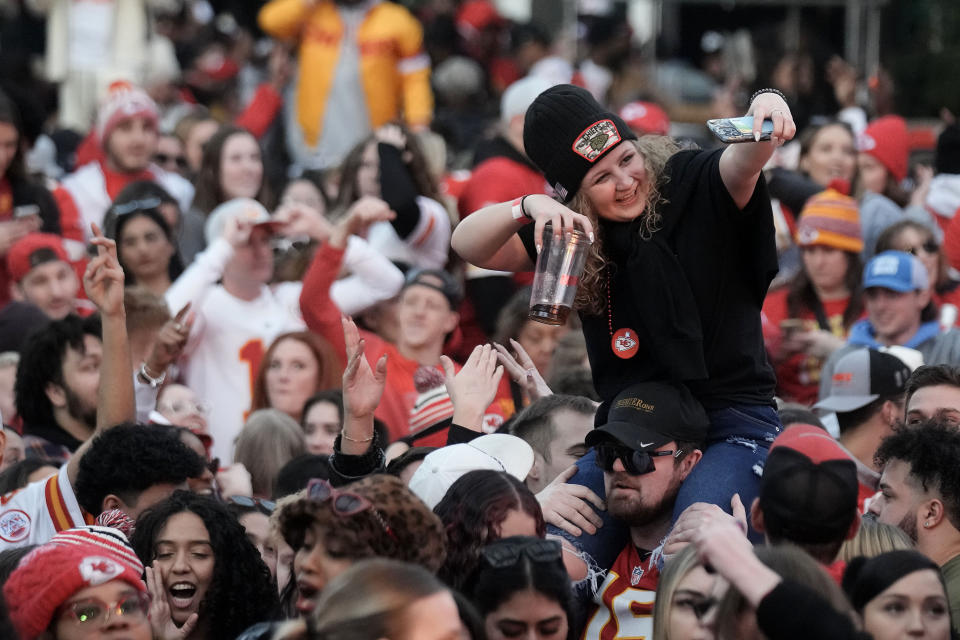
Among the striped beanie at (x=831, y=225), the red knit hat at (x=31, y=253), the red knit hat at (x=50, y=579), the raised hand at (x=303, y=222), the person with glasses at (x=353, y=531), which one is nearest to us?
the person with glasses at (x=353, y=531)

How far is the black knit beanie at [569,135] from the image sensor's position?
443cm

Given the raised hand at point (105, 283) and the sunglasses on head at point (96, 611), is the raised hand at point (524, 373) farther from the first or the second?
the sunglasses on head at point (96, 611)

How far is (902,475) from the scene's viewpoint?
4.78m

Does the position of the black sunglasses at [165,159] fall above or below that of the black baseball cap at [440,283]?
below

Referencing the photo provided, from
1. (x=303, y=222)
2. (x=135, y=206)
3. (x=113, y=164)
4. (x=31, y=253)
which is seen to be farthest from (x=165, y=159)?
(x=303, y=222)

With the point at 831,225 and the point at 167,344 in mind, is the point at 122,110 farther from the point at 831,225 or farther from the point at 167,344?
the point at 831,225

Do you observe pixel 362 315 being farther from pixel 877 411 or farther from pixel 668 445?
pixel 668 445

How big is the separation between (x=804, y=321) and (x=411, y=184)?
2.20 metres

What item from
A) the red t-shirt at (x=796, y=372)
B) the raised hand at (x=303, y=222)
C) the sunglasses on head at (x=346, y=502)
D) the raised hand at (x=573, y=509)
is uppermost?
the sunglasses on head at (x=346, y=502)

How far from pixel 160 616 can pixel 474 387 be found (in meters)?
1.28

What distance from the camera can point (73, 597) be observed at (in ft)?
13.5

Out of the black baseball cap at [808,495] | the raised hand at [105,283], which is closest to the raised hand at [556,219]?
the black baseball cap at [808,495]

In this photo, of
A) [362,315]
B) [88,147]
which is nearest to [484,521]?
[362,315]

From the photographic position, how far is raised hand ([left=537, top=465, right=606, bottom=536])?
4617mm
